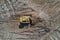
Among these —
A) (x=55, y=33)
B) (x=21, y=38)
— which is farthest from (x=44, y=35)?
(x=21, y=38)

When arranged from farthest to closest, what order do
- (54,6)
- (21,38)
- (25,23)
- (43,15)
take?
(54,6) → (43,15) → (25,23) → (21,38)

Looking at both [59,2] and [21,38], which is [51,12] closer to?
[59,2]

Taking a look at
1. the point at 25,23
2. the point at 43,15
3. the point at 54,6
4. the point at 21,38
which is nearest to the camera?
the point at 21,38

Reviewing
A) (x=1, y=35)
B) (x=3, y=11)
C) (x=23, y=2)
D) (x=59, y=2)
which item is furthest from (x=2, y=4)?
(x=59, y=2)

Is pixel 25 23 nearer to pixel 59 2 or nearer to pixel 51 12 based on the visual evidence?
pixel 51 12

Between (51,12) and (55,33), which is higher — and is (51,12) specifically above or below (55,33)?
above

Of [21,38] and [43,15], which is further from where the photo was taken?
[43,15]

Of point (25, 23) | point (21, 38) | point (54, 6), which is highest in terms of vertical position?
point (54, 6)
